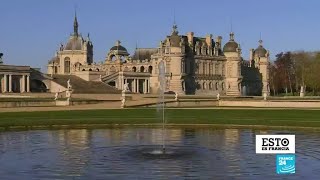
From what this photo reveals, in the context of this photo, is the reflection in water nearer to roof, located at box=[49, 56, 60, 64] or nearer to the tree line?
the tree line

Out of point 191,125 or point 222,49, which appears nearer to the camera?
point 191,125

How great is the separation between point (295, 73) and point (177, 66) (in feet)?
88.1

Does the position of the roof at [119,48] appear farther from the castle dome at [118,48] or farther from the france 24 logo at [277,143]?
the france 24 logo at [277,143]

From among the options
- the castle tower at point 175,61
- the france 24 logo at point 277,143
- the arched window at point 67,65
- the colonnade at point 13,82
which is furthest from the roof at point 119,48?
the france 24 logo at point 277,143

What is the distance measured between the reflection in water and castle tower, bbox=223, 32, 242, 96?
94747 mm

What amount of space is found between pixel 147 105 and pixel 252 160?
137ft

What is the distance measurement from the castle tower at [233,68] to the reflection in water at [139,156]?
311ft

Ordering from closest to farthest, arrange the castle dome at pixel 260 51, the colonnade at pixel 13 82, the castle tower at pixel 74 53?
the colonnade at pixel 13 82, the castle tower at pixel 74 53, the castle dome at pixel 260 51

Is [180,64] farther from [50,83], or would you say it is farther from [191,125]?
[191,125]

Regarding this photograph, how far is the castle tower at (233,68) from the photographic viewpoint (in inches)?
4808

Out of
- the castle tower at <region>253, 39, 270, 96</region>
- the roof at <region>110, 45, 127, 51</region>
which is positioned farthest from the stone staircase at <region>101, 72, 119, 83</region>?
the castle tower at <region>253, 39, 270, 96</region>

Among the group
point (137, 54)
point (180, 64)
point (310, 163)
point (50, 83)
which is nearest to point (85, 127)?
point (310, 163)

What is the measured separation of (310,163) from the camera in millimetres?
17859

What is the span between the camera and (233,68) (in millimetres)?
122625
